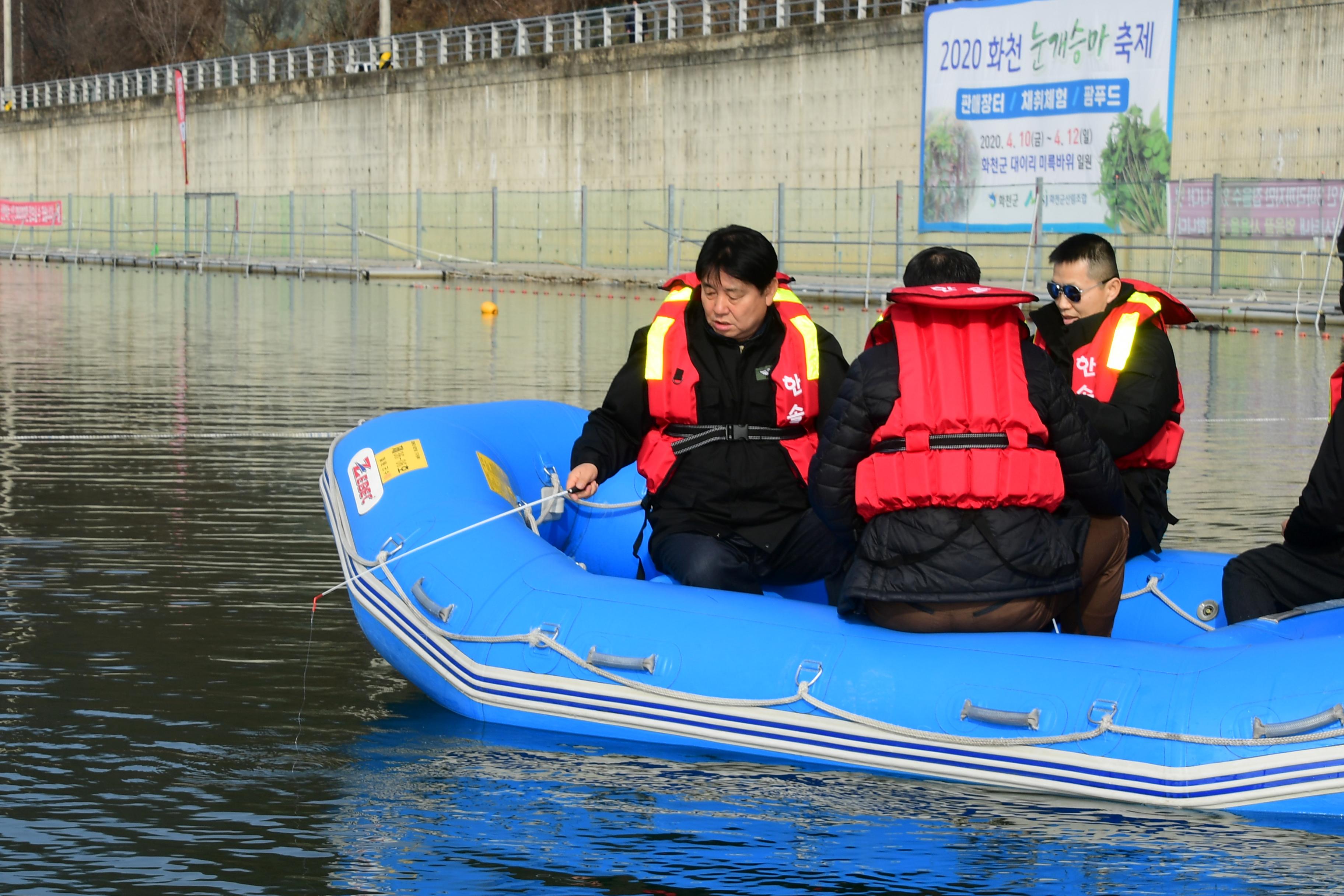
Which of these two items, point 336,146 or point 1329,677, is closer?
point 1329,677

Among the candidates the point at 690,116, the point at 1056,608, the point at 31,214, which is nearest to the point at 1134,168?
the point at 690,116

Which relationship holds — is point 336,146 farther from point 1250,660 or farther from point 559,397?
point 1250,660

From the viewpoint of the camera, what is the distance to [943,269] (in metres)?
4.54

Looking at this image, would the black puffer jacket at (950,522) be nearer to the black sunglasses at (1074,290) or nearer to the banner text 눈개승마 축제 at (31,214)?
the black sunglasses at (1074,290)

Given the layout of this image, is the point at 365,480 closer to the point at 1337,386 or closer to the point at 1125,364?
→ the point at 1125,364

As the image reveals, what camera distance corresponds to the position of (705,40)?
29.8m

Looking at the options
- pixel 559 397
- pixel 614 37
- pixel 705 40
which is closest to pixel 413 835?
pixel 559 397

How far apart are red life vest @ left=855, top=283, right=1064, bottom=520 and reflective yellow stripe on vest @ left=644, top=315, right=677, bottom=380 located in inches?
42.8

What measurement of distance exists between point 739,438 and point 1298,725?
1772 millimetres

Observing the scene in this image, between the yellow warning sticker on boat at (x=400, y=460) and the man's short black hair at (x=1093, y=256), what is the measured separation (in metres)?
2.06

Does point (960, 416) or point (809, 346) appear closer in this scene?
point (960, 416)

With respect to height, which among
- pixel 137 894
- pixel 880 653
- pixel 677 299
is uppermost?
pixel 677 299

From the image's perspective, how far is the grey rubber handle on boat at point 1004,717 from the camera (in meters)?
4.09

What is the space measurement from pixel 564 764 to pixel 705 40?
26486 millimetres
